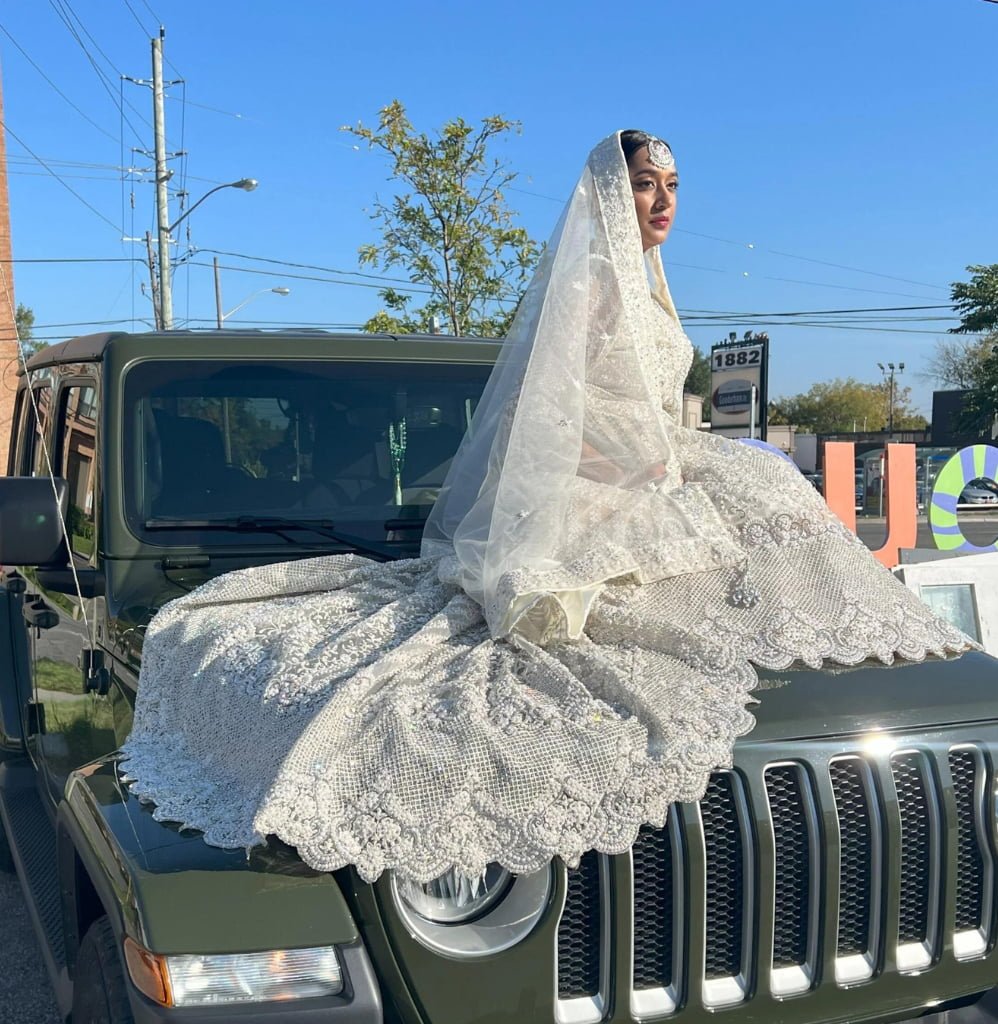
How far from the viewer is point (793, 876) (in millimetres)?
1923

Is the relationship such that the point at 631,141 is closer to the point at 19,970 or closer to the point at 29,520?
the point at 29,520

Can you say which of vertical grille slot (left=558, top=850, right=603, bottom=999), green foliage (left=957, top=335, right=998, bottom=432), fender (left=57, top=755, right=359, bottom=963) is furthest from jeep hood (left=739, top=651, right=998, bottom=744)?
green foliage (left=957, top=335, right=998, bottom=432)

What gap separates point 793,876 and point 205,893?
1.01m

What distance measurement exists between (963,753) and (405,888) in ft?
3.58

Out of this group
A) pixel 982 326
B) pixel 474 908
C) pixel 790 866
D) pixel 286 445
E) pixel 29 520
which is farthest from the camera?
pixel 982 326

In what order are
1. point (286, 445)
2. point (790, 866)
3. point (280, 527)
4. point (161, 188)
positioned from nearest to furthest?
point (790, 866), point (280, 527), point (286, 445), point (161, 188)

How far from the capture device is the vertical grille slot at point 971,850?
2049mm

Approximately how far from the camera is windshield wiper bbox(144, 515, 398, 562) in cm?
301

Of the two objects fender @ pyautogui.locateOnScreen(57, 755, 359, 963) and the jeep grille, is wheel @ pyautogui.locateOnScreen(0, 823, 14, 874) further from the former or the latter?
the jeep grille

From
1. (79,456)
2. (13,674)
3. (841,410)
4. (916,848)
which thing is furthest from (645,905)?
(841,410)

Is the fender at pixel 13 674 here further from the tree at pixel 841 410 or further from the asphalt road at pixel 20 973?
the tree at pixel 841 410

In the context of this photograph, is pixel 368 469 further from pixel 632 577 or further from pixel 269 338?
pixel 632 577

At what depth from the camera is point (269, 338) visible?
3389 mm

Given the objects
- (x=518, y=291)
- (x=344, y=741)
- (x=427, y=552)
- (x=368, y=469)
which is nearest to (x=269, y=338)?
(x=368, y=469)
